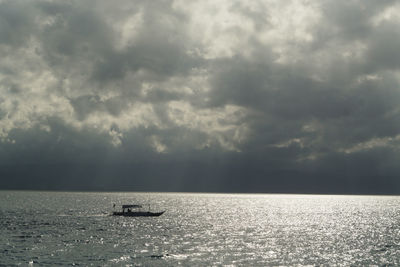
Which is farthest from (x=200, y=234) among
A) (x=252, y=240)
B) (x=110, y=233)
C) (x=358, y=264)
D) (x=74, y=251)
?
(x=358, y=264)

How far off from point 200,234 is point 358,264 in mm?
47898

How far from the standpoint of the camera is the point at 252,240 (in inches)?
3799

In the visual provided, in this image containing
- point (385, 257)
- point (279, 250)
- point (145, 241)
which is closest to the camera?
point (385, 257)

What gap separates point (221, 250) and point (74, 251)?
29818mm

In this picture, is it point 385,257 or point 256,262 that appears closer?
point 256,262

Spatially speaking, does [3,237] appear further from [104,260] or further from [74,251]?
[104,260]

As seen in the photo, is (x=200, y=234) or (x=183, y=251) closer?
(x=183, y=251)

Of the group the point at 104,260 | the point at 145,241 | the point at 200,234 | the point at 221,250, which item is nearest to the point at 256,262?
the point at 221,250

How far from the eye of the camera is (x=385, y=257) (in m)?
76.1

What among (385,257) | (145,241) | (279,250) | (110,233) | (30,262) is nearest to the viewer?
(30,262)

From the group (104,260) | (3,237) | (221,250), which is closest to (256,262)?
(221,250)

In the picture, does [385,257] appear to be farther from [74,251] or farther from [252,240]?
[74,251]

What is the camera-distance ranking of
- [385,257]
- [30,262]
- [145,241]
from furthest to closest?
1. [145,241]
2. [385,257]
3. [30,262]

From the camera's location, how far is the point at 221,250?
78875 mm
